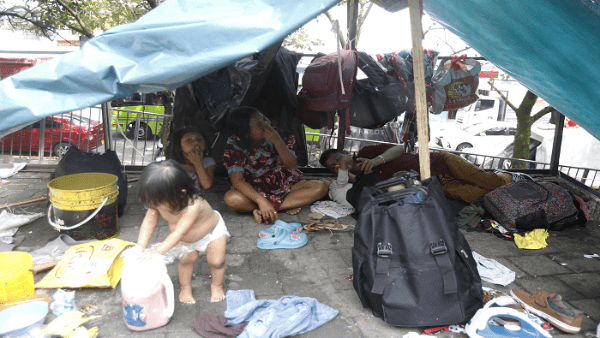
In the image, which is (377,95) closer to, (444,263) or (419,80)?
(419,80)

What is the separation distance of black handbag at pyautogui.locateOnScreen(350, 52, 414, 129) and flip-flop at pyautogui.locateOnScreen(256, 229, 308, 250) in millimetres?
1753

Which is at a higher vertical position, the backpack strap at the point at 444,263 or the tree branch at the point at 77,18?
the tree branch at the point at 77,18

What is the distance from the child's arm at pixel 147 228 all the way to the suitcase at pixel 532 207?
3.44 m

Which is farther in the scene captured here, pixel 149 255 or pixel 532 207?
pixel 532 207

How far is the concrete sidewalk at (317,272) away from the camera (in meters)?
2.35

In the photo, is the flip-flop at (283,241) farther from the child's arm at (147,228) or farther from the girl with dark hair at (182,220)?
the child's arm at (147,228)

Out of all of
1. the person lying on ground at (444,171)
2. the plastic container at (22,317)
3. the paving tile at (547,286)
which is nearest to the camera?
the plastic container at (22,317)

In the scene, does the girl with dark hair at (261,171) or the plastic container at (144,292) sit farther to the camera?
the girl with dark hair at (261,171)

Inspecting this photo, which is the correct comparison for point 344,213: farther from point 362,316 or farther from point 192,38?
point 192,38

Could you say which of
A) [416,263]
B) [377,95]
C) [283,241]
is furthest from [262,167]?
[416,263]

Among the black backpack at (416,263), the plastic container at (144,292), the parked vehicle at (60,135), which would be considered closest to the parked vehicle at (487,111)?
the parked vehicle at (60,135)

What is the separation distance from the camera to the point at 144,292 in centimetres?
212

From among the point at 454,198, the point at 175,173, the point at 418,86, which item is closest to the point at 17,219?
the point at 175,173

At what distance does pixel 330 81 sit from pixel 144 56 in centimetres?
205
